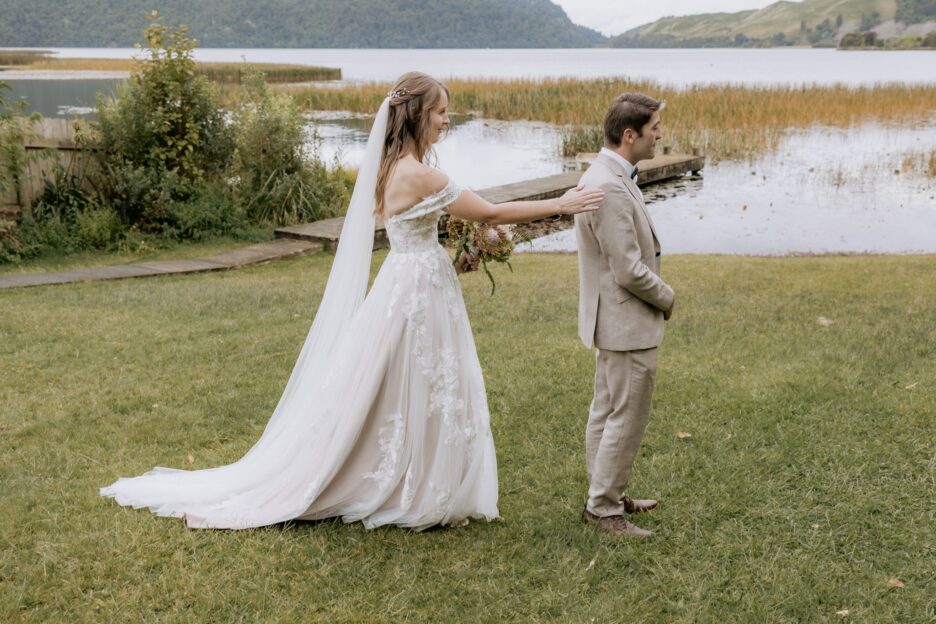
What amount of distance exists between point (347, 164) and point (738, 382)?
15.4m

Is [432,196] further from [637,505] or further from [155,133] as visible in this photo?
[155,133]

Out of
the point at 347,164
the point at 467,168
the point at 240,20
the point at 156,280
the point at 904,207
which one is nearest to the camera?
the point at 156,280

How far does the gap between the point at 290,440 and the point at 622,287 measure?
1890 millimetres

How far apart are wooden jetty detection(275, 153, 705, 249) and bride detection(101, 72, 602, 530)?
790 centimetres

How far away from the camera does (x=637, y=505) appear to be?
4.37 m

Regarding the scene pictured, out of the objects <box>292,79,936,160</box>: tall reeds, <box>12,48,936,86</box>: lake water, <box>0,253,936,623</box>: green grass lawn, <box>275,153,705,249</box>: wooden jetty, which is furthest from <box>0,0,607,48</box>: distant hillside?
<box>0,253,936,623</box>: green grass lawn

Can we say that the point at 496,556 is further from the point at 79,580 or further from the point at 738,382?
the point at 738,382

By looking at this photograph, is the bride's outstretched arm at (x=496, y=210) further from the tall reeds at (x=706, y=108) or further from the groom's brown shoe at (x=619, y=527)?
the tall reeds at (x=706, y=108)

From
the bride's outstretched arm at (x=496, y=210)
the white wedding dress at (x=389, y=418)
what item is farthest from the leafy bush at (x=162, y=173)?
the bride's outstretched arm at (x=496, y=210)

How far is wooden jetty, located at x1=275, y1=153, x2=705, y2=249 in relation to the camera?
12.6 m

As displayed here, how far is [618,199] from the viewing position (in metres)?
3.58

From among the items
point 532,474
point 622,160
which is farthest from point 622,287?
point 532,474

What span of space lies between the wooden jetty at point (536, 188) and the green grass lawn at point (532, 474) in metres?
4.15

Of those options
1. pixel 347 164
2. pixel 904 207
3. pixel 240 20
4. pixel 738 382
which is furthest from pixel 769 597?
pixel 240 20
